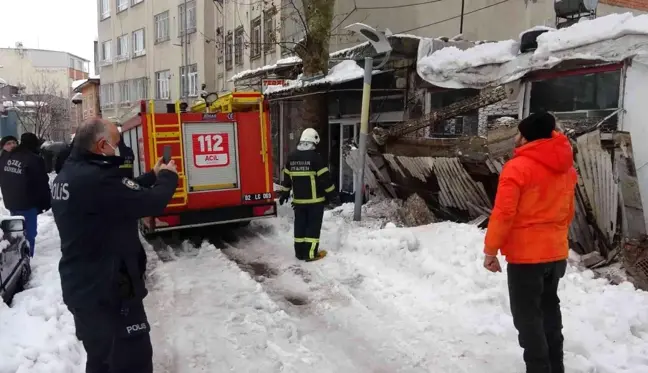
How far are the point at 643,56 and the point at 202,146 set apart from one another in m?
6.31

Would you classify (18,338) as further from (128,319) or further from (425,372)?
(425,372)

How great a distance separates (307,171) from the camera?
277 inches

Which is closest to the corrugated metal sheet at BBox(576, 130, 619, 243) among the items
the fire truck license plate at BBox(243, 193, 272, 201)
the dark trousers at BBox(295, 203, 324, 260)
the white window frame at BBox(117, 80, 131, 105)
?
the dark trousers at BBox(295, 203, 324, 260)

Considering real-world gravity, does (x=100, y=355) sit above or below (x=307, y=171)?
below

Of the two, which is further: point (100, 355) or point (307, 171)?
point (307, 171)

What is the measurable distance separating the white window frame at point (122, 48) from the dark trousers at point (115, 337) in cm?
3343

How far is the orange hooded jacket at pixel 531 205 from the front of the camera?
3262 mm

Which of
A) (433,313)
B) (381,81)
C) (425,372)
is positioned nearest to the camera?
(425,372)

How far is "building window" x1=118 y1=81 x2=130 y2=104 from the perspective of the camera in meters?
33.2

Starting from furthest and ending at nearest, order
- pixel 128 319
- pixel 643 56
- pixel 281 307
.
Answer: pixel 643 56 → pixel 281 307 → pixel 128 319

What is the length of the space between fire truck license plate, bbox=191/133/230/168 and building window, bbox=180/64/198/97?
19.6 metres

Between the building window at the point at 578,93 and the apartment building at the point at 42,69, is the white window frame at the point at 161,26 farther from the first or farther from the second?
the building window at the point at 578,93

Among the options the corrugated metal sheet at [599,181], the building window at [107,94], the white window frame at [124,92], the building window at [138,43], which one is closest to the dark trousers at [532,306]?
the corrugated metal sheet at [599,181]

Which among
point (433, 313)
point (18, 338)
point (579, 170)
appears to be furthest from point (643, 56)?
point (18, 338)
